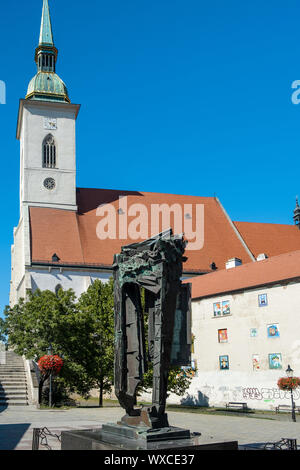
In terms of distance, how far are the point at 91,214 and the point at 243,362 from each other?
21.6 m

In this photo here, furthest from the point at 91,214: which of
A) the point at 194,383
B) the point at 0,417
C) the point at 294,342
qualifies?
the point at 0,417

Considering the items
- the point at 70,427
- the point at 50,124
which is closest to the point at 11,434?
the point at 70,427

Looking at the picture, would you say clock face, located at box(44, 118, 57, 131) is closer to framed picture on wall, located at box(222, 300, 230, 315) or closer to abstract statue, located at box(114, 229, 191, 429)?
framed picture on wall, located at box(222, 300, 230, 315)

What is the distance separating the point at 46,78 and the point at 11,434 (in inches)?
1603

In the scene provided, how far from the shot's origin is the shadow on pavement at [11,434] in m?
12.2

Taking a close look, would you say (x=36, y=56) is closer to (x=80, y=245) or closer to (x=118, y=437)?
(x=80, y=245)

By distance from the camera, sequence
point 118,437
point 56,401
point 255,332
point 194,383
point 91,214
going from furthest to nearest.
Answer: point 91,214 < point 194,383 < point 255,332 < point 56,401 < point 118,437

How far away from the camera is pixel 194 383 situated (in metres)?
35.7

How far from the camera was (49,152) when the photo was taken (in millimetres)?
49000

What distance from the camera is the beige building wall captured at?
30016mm

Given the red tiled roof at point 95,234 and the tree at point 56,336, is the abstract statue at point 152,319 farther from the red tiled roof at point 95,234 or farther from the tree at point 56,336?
the red tiled roof at point 95,234

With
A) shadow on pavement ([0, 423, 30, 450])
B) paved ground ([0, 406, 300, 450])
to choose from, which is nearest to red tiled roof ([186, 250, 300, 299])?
paved ground ([0, 406, 300, 450])

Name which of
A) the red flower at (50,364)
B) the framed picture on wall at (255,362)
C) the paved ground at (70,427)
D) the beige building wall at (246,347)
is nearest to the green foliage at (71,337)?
the red flower at (50,364)
